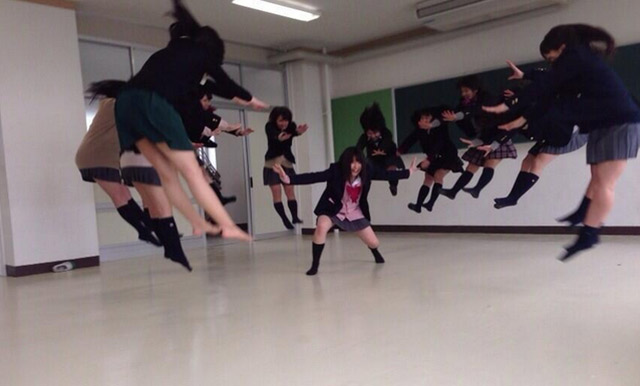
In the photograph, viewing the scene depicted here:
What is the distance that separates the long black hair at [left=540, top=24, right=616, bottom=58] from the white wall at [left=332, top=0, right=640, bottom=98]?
526 centimetres

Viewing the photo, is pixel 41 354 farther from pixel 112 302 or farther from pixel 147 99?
pixel 147 99

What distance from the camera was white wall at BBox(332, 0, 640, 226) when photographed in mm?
7176

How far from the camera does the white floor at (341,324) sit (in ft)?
9.00

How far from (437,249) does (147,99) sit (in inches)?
218

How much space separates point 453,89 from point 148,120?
7141 mm

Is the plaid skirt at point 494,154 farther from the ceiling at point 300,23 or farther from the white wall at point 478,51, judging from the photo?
the white wall at point 478,51

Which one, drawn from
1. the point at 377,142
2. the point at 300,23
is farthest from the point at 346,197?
the point at 300,23

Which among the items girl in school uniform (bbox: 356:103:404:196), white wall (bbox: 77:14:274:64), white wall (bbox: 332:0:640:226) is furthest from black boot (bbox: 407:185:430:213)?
white wall (bbox: 77:14:274:64)

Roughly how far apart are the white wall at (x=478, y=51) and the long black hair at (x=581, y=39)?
5255 mm

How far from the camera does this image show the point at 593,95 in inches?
103

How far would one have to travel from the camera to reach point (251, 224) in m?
9.60

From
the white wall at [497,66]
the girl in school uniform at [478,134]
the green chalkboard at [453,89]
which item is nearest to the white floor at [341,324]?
the girl in school uniform at [478,134]

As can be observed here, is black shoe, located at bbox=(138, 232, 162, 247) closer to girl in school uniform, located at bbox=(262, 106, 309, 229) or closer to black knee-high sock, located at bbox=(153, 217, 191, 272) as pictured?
black knee-high sock, located at bbox=(153, 217, 191, 272)

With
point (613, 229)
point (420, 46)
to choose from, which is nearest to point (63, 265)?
point (420, 46)
